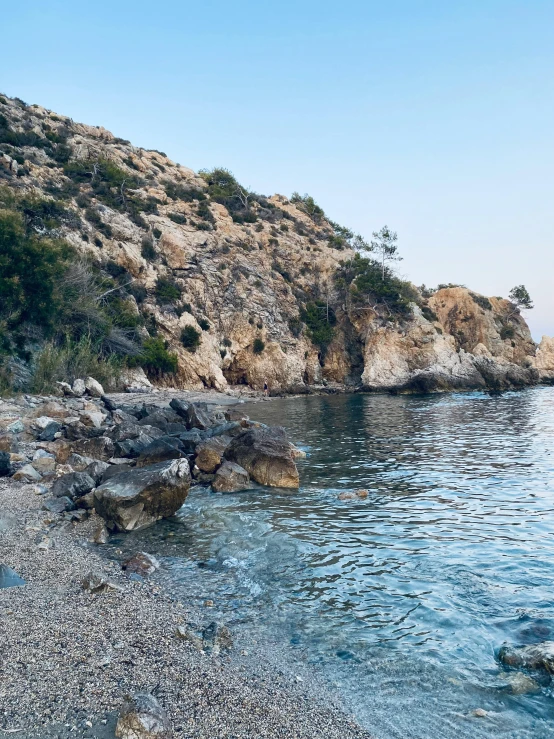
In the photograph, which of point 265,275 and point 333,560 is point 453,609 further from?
point 265,275

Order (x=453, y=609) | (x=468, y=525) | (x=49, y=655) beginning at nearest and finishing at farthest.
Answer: (x=49, y=655), (x=453, y=609), (x=468, y=525)

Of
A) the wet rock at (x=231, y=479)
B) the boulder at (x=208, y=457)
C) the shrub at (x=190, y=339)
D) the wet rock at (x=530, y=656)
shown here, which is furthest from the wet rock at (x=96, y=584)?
the shrub at (x=190, y=339)

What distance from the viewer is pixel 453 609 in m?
6.80

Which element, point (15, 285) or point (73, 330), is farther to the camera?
point (73, 330)

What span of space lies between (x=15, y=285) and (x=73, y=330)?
7.96 meters

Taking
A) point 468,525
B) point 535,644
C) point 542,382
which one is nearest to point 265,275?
point 542,382

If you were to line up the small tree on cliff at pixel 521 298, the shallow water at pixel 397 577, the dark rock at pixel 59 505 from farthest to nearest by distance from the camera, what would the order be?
1. the small tree on cliff at pixel 521 298
2. the dark rock at pixel 59 505
3. the shallow water at pixel 397 577

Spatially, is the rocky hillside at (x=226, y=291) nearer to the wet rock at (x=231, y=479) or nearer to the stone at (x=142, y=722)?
the wet rock at (x=231, y=479)

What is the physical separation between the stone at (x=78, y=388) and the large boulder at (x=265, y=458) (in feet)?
45.9

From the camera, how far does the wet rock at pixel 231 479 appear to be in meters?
13.5

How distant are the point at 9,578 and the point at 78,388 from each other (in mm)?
21188

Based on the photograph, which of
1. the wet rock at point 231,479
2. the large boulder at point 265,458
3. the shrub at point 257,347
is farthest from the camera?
the shrub at point 257,347

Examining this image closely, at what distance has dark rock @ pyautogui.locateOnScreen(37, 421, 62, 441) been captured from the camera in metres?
16.6

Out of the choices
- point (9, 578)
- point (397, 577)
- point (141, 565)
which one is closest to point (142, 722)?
point (9, 578)
